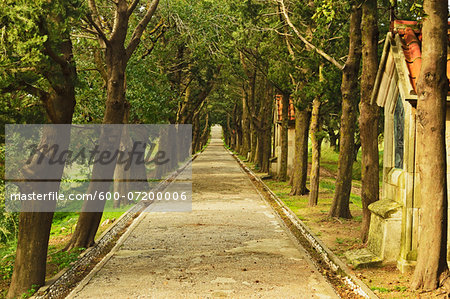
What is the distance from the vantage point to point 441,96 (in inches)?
295

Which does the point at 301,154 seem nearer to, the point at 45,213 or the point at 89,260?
the point at 89,260

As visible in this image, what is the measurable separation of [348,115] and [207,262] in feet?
20.8

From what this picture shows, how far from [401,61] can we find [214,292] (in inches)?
197

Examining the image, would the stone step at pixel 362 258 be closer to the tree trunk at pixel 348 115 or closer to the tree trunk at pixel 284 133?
the tree trunk at pixel 348 115

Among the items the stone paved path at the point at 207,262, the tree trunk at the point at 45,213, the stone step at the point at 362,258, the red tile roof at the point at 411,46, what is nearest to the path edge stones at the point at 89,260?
the stone paved path at the point at 207,262

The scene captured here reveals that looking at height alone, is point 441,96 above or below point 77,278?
above

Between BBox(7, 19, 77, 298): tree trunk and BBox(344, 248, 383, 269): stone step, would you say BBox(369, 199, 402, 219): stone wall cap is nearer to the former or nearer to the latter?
BBox(344, 248, 383, 269): stone step

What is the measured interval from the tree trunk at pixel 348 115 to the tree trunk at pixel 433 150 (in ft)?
18.4

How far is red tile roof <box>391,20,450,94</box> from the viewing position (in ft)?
29.0

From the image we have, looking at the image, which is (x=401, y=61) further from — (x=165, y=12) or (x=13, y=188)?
(x=13, y=188)

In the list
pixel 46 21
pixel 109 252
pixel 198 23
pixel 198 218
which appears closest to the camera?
pixel 46 21

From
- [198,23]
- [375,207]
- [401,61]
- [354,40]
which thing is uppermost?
[198,23]

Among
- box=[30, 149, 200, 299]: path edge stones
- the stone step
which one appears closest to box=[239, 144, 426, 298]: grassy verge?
the stone step

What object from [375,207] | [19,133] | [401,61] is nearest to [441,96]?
[401,61]
